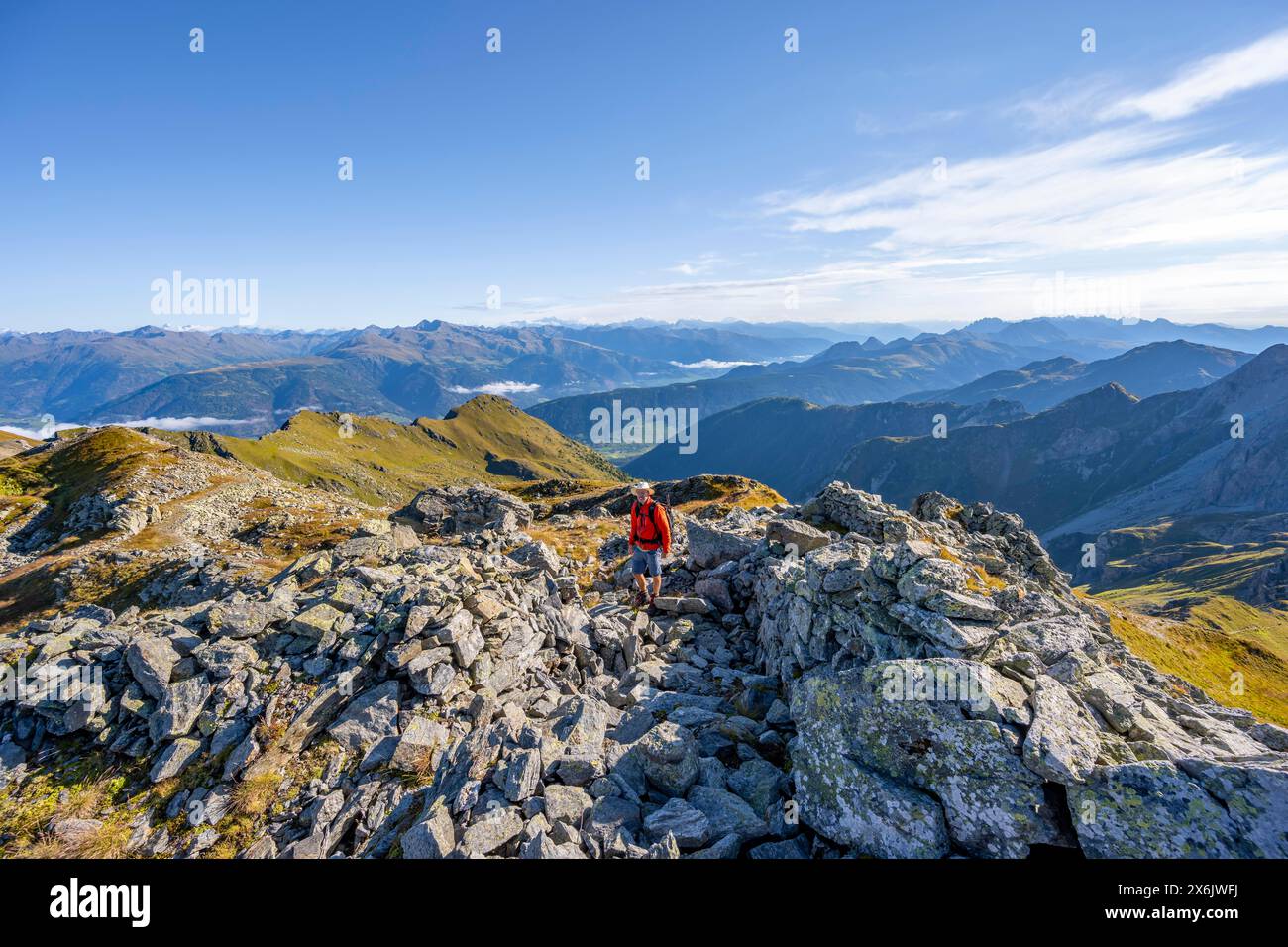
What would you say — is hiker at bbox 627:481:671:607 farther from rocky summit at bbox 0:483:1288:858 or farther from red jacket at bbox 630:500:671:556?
rocky summit at bbox 0:483:1288:858

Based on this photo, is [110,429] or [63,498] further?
[110,429]

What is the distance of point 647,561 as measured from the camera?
21797mm

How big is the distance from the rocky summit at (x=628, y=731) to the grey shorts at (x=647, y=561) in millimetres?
2694

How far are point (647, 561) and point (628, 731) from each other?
905cm

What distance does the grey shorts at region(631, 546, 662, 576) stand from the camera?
70.1 feet

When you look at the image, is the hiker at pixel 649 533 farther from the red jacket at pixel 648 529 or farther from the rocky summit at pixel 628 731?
the rocky summit at pixel 628 731

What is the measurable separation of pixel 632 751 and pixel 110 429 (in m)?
136

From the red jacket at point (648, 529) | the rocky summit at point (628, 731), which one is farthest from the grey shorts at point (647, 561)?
the rocky summit at point (628, 731)

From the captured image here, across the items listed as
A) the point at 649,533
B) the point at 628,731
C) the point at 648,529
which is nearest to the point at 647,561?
the point at 649,533

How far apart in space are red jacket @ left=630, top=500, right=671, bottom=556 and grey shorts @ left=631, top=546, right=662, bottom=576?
20 centimetres
